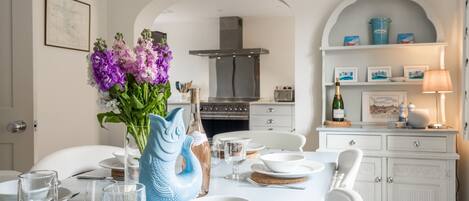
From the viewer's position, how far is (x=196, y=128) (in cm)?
139

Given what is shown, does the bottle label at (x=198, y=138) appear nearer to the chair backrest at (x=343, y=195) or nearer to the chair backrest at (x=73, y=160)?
the chair backrest at (x=343, y=195)

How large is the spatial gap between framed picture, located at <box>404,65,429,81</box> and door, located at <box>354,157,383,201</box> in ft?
2.31

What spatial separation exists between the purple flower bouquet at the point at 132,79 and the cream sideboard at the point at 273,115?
15.9 feet

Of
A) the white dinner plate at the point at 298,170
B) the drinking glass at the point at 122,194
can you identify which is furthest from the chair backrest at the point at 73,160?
the drinking glass at the point at 122,194

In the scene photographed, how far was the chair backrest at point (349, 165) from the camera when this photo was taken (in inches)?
57.7

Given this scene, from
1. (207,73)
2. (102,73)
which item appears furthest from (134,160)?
(207,73)

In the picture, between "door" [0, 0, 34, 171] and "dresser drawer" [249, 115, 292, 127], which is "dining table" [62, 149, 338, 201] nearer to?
"door" [0, 0, 34, 171]

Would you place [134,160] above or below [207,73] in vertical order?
below

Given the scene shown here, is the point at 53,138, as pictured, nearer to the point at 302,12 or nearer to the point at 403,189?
the point at 302,12

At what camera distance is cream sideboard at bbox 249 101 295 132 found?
19.7 feet

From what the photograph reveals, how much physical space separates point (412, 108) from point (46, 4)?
2802 millimetres

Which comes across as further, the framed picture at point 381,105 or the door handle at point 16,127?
the framed picture at point 381,105

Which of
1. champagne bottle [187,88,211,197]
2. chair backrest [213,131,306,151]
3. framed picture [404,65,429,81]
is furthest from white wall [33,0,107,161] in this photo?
framed picture [404,65,429,81]

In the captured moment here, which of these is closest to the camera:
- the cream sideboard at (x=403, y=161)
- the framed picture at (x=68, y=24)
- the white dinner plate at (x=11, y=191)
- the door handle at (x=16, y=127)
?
the white dinner plate at (x=11, y=191)
